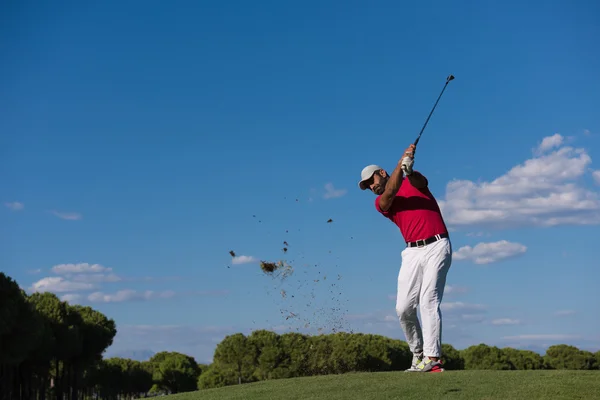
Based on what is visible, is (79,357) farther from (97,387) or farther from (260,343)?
(97,387)

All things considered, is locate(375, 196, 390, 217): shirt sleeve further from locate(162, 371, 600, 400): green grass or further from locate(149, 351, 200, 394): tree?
locate(149, 351, 200, 394): tree

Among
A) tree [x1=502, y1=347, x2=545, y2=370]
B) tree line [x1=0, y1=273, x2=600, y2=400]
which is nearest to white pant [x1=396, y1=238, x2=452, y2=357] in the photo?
tree line [x1=0, y1=273, x2=600, y2=400]

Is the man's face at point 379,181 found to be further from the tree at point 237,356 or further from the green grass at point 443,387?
the tree at point 237,356

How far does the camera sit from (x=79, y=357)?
54.3 metres

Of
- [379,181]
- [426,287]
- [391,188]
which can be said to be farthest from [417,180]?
[426,287]

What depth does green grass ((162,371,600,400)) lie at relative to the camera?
1113 cm

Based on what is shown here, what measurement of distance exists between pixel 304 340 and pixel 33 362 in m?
30.7

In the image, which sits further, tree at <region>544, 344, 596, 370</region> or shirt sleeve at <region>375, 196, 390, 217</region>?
tree at <region>544, 344, 596, 370</region>

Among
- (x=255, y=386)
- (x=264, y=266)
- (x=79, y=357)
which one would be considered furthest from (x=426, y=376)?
(x=79, y=357)

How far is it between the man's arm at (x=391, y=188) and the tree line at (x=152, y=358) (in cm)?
1435

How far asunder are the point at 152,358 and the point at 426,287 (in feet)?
307

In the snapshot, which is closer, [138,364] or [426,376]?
[426,376]

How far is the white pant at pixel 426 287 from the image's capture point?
40.9 ft

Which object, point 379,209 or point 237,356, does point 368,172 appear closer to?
point 379,209
